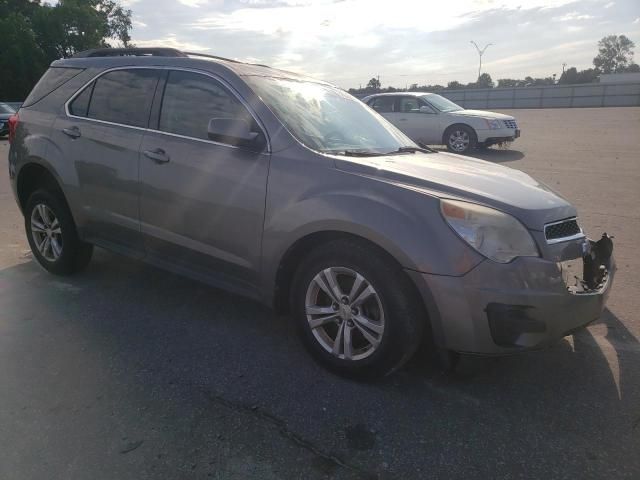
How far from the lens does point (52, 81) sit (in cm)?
455

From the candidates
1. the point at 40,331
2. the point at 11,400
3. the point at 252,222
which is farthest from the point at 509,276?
the point at 40,331

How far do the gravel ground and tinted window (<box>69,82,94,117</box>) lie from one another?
1.47 meters

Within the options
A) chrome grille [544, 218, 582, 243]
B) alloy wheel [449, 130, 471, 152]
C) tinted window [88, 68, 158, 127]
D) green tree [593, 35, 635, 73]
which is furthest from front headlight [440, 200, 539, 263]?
green tree [593, 35, 635, 73]

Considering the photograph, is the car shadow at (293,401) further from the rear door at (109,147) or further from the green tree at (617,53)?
the green tree at (617,53)

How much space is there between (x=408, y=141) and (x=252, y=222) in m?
1.72

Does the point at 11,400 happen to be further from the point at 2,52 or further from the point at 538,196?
the point at 2,52

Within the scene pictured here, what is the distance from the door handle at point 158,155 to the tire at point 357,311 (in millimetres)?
1276

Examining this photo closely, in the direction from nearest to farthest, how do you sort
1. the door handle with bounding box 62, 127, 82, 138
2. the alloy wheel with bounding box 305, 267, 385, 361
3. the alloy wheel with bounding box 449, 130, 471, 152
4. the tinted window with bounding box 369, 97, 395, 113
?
the alloy wheel with bounding box 305, 267, 385, 361, the door handle with bounding box 62, 127, 82, 138, the alloy wheel with bounding box 449, 130, 471, 152, the tinted window with bounding box 369, 97, 395, 113

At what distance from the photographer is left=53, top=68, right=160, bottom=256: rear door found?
3.82 m

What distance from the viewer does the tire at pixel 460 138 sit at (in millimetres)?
13242

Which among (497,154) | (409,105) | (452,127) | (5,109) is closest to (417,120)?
(409,105)

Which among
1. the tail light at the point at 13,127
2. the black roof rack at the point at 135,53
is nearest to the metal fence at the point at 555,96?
the black roof rack at the point at 135,53

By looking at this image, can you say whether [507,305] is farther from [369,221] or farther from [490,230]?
[369,221]

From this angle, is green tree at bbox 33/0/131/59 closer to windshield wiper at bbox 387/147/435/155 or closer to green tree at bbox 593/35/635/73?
windshield wiper at bbox 387/147/435/155
